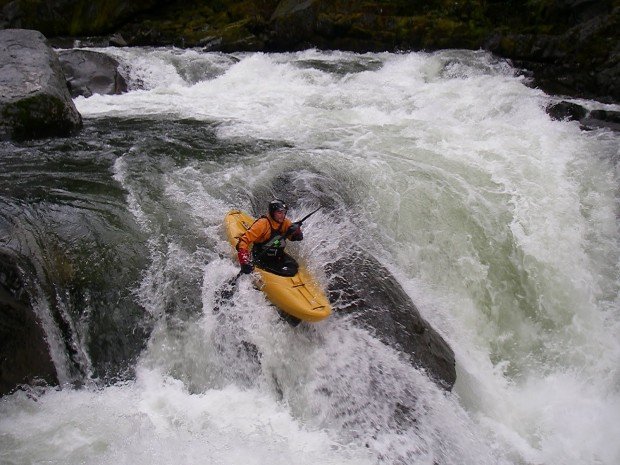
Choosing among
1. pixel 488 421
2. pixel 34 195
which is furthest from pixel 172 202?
pixel 488 421

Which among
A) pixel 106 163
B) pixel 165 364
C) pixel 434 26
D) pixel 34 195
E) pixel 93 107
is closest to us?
pixel 165 364

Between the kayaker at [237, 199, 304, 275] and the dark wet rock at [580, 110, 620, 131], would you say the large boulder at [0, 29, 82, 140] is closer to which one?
the kayaker at [237, 199, 304, 275]

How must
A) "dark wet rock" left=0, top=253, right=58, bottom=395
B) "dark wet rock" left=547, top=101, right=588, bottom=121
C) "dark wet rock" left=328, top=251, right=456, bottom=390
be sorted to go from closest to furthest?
"dark wet rock" left=0, top=253, right=58, bottom=395 → "dark wet rock" left=328, top=251, right=456, bottom=390 → "dark wet rock" left=547, top=101, right=588, bottom=121

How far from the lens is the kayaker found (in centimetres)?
473

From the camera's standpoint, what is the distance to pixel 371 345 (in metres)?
4.39

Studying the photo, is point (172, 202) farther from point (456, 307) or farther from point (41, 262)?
point (456, 307)

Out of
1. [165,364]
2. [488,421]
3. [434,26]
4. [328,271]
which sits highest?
[434,26]

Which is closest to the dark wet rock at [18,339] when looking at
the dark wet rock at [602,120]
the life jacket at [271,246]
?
the life jacket at [271,246]

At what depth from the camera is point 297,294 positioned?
14.3 feet

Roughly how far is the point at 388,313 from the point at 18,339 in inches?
117

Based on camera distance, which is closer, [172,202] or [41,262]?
[41,262]

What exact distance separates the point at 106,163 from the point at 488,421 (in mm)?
5210

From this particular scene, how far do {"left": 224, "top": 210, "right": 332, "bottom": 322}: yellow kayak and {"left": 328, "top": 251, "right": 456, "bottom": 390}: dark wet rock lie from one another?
243 millimetres

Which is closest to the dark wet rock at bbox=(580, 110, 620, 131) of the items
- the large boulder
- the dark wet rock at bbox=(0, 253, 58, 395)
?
the large boulder
